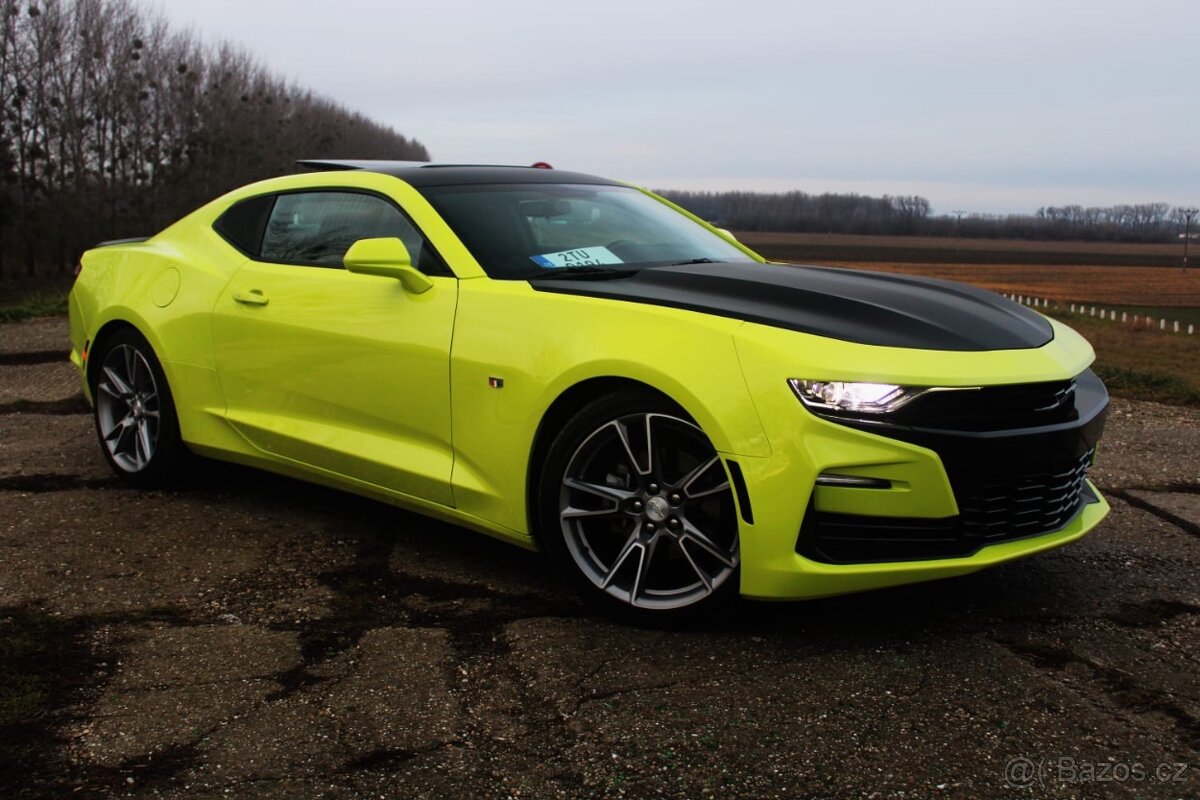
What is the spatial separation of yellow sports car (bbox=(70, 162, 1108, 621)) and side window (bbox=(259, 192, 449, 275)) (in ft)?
0.04

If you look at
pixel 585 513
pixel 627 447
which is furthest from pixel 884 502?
pixel 585 513

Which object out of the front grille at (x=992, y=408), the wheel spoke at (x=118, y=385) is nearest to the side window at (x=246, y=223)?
the wheel spoke at (x=118, y=385)

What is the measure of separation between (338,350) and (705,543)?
65.6 inches

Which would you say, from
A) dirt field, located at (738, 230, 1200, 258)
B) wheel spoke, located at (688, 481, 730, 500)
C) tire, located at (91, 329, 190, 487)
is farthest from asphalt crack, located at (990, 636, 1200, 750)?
dirt field, located at (738, 230, 1200, 258)

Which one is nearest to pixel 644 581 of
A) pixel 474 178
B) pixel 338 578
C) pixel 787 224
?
pixel 338 578

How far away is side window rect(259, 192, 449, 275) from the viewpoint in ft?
14.0

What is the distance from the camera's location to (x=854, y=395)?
3.17 metres

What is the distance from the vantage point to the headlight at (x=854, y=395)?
3168 millimetres

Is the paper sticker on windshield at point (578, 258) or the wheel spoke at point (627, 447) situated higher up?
the paper sticker on windshield at point (578, 258)

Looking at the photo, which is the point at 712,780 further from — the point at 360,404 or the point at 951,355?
the point at 360,404

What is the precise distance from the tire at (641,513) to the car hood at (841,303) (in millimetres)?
392

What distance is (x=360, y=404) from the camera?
4.25 meters

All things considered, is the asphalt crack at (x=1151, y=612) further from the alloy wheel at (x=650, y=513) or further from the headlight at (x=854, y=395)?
the alloy wheel at (x=650, y=513)

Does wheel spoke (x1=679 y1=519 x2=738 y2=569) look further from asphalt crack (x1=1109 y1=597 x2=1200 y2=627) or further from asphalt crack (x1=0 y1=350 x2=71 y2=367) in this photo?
asphalt crack (x1=0 y1=350 x2=71 y2=367)
